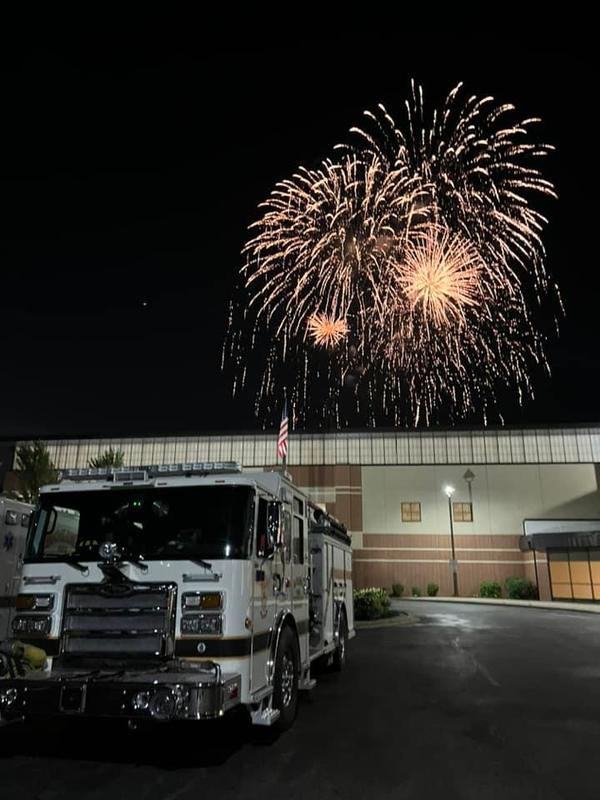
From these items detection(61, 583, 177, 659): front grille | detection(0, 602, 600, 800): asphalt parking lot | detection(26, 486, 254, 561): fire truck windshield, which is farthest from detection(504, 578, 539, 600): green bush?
detection(61, 583, 177, 659): front grille

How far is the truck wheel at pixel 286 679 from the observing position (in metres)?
7.07

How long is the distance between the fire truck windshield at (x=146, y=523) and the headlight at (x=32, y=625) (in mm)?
677

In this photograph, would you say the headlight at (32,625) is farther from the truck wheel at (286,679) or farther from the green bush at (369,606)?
the green bush at (369,606)

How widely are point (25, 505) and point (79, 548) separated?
4261 mm

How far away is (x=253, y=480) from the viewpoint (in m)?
7.04

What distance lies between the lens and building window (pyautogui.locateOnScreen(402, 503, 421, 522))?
4169 centimetres

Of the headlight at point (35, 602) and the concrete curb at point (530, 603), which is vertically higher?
the headlight at point (35, 602)

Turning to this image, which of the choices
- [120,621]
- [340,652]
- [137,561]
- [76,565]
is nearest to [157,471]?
[137,561]

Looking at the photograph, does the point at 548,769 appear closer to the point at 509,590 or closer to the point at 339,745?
the point at 339,745

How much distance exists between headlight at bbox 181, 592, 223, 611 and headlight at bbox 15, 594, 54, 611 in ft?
5.47

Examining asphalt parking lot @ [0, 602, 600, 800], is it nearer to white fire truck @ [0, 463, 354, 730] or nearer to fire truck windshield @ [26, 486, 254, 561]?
white fire truck @ [0, 463, 354, 730]

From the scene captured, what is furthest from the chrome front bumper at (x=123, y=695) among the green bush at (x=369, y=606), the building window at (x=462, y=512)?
the building window at (x=462, y=512)

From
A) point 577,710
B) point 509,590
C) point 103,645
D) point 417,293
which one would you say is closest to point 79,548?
point 103,645

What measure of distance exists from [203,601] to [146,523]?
1.30 metres
